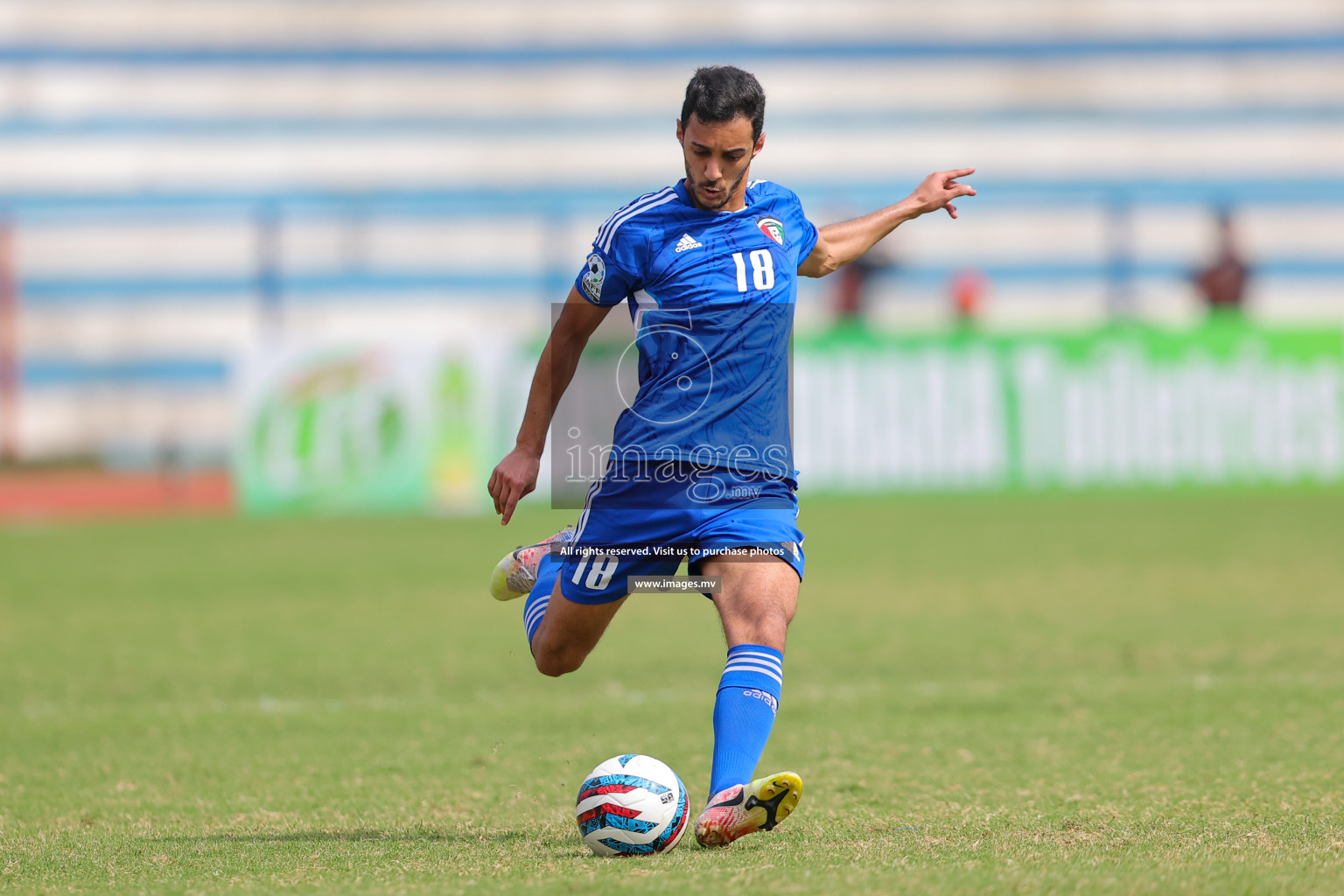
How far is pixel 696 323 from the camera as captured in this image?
446cm

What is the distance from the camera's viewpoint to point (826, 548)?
1199cm

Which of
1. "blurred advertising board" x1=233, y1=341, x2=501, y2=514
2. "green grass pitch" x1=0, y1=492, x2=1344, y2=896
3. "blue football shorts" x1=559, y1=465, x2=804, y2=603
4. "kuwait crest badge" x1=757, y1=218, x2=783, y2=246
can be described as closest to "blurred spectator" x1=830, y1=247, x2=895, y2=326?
"blurred advertising board" x1=233, y1=341, x2=501, y2=514

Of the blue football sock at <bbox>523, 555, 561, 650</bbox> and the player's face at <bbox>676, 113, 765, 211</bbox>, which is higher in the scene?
the player's face at <bbox>676, 113, 765, 211</bbox>

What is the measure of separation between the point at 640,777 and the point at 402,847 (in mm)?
656

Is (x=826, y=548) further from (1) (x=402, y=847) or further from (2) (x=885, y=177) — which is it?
(2) (x=885, y=177)

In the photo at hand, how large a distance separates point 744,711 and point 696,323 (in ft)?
3.55

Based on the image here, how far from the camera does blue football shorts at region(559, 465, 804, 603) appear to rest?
4.39m

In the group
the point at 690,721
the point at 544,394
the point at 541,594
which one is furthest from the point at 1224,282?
the point at 544,394

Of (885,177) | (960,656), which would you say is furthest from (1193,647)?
(885,177)

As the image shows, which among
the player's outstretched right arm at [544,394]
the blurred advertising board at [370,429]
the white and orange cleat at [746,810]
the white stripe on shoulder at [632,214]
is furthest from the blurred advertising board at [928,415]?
the white and orange cleat at [746,810]

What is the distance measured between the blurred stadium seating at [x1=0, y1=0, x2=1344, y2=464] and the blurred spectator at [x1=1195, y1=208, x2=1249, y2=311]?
4030 mm

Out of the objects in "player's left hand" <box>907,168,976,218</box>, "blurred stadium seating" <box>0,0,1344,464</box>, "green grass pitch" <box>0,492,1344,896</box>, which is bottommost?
"green grass pitch" <box>0,492,1344,896</box>

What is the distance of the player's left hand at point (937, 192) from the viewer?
5000mm

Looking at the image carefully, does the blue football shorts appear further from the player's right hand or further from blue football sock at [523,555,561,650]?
blue football sock at [523,555,561,650]
